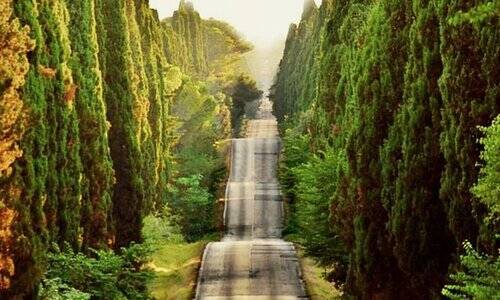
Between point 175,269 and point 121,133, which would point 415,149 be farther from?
point 175,269

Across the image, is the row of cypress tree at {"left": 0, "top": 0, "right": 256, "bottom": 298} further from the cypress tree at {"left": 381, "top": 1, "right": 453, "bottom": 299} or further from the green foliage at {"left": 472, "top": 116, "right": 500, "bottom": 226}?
the green foliage at {"left": 472, "top": 116, "right": 500, "bottom": 226}

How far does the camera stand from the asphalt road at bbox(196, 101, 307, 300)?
24.4 metres

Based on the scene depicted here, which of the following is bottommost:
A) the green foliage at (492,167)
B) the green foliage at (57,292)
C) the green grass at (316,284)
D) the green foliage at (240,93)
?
the green grass at (316,284)

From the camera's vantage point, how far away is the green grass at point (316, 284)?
884 inches

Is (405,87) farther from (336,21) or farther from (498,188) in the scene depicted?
(336,21)

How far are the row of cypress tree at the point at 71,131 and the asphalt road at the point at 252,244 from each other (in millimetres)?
3818

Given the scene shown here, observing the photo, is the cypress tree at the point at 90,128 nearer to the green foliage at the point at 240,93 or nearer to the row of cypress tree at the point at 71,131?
the row of cypress tree at the point at 71,131

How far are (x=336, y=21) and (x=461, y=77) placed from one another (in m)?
16.5

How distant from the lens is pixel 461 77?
9805 mm

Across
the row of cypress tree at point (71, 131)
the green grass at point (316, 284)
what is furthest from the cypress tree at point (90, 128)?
the green grass at point (316, 284)

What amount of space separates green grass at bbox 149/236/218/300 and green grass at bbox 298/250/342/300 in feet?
14.0

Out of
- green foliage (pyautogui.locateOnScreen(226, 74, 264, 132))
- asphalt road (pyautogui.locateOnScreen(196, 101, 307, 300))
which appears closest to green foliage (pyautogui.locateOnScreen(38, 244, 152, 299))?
asphalt road (pyautogui.locateOnScreen(196, 101, 307, 300))

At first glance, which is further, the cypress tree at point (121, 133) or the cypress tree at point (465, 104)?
the cypress tree at point (121, 133)

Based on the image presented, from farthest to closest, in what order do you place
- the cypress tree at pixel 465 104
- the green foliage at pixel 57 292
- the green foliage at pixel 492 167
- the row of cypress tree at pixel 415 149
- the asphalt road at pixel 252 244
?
the asphalt road at pixel 252 244 < the green foliage at pixel 57 292 < the row of cypress tree at pixel 415 149 < the cypress tree at pixel 465 104 < the green foliage at pixel 492 167
